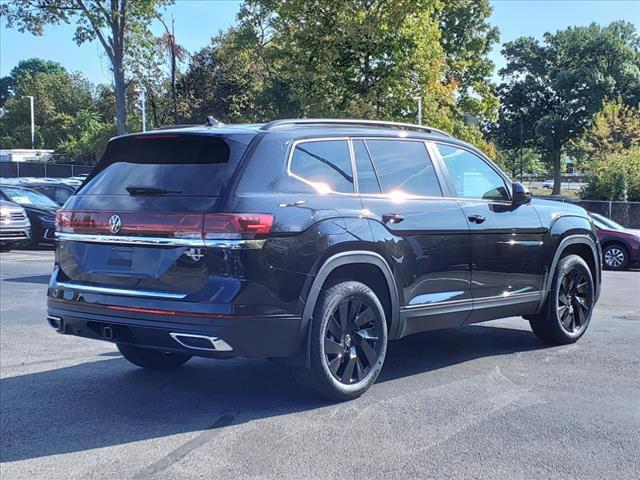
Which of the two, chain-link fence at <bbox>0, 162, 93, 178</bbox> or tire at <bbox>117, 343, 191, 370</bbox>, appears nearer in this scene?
tire at <bbox>117, 343, 191, 370</bbox>

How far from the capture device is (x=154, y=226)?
14.6ft

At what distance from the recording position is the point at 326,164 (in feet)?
16.5

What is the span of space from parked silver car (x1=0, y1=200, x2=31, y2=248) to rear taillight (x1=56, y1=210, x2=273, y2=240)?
14224mm

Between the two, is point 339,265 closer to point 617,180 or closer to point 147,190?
point 147,190

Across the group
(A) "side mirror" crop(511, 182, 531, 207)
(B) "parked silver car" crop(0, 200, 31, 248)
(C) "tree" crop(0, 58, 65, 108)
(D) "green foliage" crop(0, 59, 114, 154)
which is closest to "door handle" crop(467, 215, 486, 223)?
(A) "side mirror" crop(511, 182, 531, 207)

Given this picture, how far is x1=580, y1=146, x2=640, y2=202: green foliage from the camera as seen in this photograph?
27.5 metres

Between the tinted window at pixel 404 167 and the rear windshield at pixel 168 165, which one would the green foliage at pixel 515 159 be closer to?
the tinted window at pixel 404 167

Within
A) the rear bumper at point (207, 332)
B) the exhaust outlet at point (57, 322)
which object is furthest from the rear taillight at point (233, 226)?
the exhaust outlet at point (57, 322)

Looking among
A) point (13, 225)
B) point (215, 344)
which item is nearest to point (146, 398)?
point (215, 344)

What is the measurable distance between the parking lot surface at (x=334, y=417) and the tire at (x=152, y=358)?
3.5 inches

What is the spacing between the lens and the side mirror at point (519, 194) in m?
6.25

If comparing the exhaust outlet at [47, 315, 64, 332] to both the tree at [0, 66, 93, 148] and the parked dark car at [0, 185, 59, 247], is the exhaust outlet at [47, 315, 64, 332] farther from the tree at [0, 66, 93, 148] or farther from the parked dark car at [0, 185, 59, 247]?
the tree at [0, 66, 93, 148]

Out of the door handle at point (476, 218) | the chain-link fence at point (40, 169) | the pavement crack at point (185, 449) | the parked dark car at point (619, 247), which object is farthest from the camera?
the chain-link fence at point (40, 169)

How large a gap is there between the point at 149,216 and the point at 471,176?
293 centimetres
